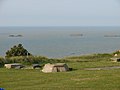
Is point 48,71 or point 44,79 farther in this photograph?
point 48,71

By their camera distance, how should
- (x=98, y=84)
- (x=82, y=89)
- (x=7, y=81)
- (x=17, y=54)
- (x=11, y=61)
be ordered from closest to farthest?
(x=82, y=89) < (x=98, y=84) < (x=7, y=81) < (x=11, y=61) < (x=17, y=54)

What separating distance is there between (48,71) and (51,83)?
5822mm

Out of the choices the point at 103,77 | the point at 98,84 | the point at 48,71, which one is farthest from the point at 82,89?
the point at 48,71

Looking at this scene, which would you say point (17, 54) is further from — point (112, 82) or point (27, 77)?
point (112, 82)

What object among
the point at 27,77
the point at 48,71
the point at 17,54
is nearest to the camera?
the point at 27,77

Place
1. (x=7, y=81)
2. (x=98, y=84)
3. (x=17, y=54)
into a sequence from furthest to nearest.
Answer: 1. (x=17, y=54)
2. (x=7, y=81)
3. (x=98, y=84)

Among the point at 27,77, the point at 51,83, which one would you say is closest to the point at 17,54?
the point at 27,77

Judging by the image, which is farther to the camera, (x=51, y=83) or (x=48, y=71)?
(x=48, y=71)

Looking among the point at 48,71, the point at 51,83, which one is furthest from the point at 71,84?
the point at 48,71

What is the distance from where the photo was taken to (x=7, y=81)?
18781 mm

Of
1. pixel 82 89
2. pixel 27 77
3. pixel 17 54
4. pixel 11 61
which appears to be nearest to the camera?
pixel 82 89

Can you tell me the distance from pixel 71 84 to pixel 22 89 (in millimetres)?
2404

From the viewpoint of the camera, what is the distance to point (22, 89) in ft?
52.0

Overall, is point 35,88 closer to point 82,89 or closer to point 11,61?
point 82,89
